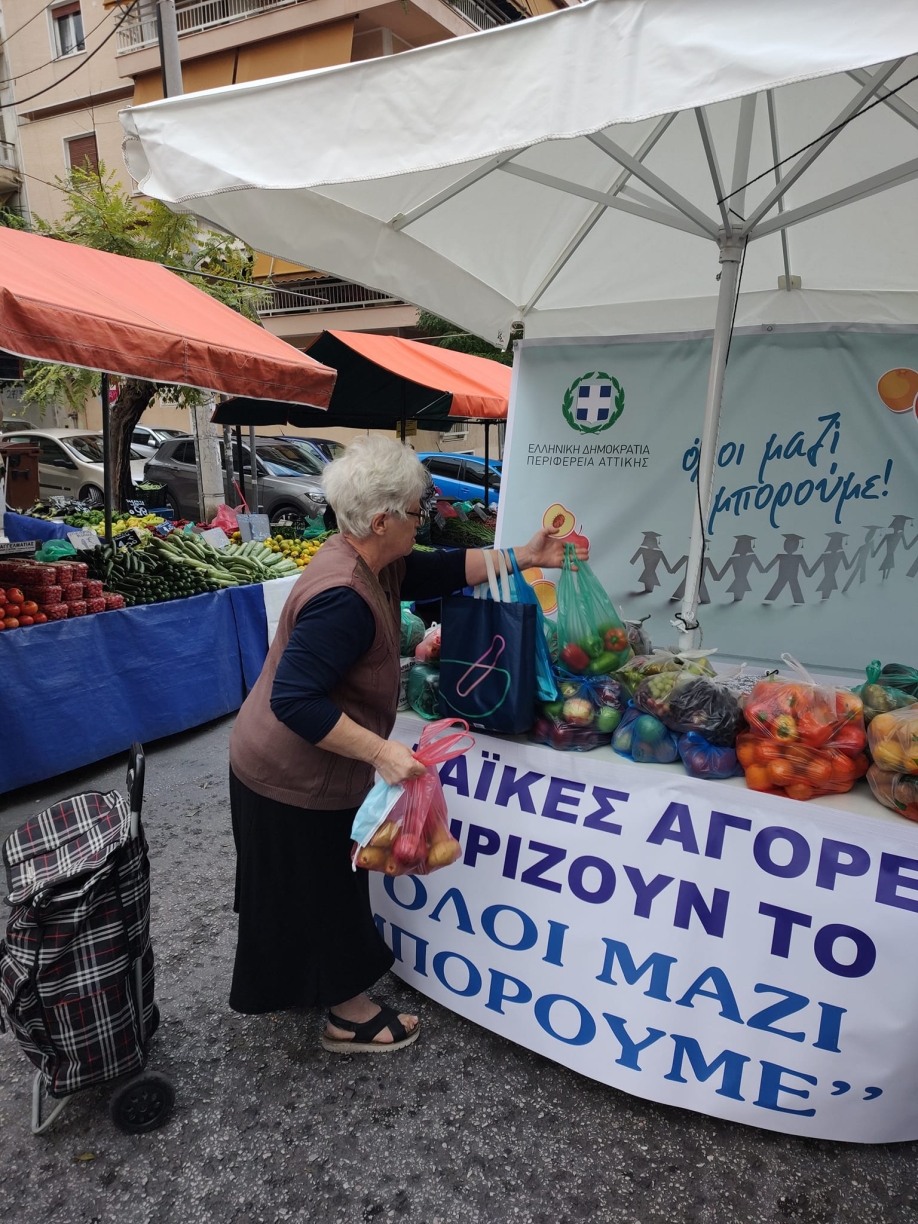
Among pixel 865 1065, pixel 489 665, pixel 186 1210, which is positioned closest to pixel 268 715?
pixel 489 665

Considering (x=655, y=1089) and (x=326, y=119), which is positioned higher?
(x=326, y=119)

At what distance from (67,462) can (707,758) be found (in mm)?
15384

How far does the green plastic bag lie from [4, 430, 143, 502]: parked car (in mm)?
9489

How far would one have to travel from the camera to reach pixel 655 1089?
6.72 ft

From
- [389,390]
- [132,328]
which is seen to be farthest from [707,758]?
[389,390]

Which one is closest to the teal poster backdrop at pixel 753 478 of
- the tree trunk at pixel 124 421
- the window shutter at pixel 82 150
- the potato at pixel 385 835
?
the potato at pixel 385 835

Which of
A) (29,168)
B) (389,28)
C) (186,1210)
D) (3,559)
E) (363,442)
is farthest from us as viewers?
(29,168)

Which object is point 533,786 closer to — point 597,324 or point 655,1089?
point 655,1089

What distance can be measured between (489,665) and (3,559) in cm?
418

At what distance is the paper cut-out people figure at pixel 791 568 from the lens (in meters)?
3.57

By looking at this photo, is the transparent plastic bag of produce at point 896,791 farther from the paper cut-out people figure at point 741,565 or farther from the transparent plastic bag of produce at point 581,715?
the paper cut-out people figure at point 741,565

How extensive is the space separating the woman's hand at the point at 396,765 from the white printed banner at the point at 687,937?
546 millimetres

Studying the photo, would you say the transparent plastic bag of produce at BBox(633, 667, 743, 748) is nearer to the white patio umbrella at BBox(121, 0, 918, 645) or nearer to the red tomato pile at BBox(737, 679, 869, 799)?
the red tomato pile at BBox(737, 679, 869, 799)

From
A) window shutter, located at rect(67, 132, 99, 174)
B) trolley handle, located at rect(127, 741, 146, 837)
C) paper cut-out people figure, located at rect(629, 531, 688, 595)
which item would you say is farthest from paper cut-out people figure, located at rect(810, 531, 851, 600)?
window shutter, located at rect(67, 132, 99, 174)
